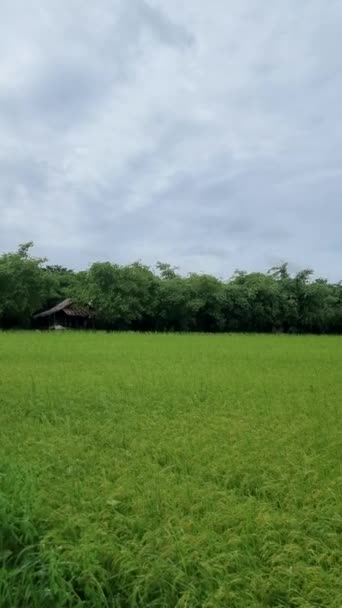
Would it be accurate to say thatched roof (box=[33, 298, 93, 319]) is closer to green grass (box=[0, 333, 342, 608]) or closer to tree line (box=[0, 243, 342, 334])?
tree line (box=[0, 243, 342, 334])

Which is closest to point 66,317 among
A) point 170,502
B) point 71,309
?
point 71,309

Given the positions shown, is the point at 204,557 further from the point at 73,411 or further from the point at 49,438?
the point at 73,411

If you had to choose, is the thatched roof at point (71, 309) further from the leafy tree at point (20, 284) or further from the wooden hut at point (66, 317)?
the leafy tree at point (20, 284)

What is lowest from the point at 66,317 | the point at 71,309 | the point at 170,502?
the point at 170,502

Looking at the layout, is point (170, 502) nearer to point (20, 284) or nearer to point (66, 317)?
point (20, 284)

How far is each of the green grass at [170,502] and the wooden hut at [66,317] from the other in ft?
92.9

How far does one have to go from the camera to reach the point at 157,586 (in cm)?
269

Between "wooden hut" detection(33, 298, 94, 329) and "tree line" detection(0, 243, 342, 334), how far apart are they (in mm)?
Result: 659

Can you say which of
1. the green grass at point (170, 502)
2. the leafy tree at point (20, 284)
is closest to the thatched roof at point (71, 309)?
the leafy tree at point (20, 284)

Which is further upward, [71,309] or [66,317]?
[71,309]

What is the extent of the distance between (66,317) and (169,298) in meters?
7.84

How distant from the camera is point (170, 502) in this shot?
3.55m

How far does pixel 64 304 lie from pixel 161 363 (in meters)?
23.5

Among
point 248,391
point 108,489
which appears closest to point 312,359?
point 248,391
